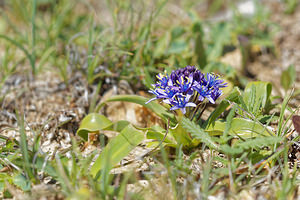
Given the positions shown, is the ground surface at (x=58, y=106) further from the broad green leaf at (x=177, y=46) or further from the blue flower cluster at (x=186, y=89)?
the broad green leaf at (x=177, y=46)

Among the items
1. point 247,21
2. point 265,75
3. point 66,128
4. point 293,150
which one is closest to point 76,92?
point 66,128

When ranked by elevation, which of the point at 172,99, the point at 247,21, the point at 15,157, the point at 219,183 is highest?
the point at 247,21

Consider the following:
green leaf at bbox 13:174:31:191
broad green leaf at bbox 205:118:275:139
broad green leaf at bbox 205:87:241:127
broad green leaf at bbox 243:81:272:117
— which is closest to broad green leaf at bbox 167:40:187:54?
broad green leaf at bbox 243:81:272:117

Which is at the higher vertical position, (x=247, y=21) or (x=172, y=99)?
(x=247, y=21)

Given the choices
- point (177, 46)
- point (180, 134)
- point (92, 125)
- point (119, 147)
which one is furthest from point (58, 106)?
point (177, 46)

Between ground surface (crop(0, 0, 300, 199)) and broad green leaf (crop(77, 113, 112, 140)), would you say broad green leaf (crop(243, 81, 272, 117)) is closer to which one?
ground surface (crop(0, 0, 300, 199))

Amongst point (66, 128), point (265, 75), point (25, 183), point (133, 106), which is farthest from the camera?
point (265, 75)

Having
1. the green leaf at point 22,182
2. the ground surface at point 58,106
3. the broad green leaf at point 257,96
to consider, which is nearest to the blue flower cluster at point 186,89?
the broad green leaf at point 257,96

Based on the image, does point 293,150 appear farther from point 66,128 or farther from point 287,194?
point 66,128
